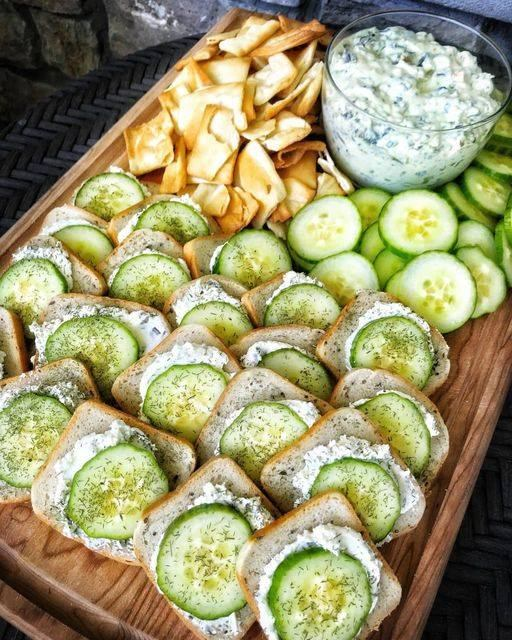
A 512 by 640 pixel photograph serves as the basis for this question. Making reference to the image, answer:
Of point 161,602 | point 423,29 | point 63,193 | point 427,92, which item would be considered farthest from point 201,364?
point 423,29

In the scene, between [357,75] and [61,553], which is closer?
[61,553]

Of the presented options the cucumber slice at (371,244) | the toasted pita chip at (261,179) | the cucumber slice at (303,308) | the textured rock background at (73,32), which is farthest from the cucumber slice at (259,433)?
the textured rock background at (73,32)

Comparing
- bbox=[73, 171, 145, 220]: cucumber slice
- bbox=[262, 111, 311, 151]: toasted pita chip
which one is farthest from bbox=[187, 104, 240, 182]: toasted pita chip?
bbox=[73, 171, 145, 220]: cucumber slice

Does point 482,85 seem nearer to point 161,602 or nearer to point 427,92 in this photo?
point 427,92

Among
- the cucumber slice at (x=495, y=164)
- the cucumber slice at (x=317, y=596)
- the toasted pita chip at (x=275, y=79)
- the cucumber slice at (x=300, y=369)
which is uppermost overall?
the toasted pita chip at (x=275, y=79)

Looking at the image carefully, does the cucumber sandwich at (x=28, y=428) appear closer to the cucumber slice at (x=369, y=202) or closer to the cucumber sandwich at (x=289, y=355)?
the cucumber sandwich at (x=289, y=355)

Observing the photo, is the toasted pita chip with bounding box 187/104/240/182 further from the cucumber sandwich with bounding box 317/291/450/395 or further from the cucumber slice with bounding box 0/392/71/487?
the cucumber slice with bounding box 0/392/71/487

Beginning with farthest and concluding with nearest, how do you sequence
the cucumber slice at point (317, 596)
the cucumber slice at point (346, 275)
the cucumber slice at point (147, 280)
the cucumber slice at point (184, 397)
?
1. the cucumber slice at point (346, 275)
2. the cucumber slice at point (147, 280)
3. the cucumber slice at point (184, 397)
4. the cucumber slice at point (317, 596)
